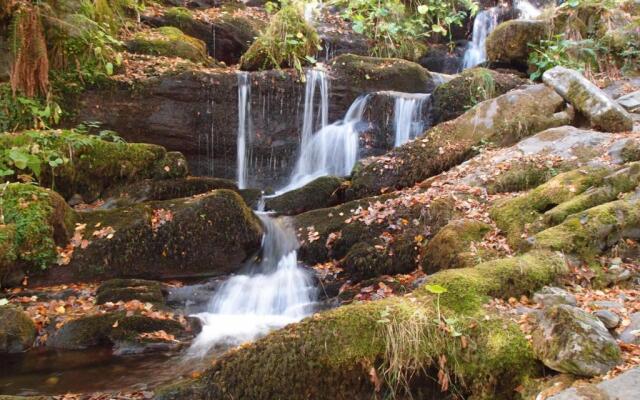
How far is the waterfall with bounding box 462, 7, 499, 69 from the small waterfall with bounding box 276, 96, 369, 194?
505cm

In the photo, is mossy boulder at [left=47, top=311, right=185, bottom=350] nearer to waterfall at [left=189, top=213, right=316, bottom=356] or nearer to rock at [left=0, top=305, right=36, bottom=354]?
rock at [left=0, top=305, right=36, bottom=354]

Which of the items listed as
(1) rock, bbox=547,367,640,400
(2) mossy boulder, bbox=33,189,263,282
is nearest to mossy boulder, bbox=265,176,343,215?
(2) mossy boulder, bbox=33,189,263,282

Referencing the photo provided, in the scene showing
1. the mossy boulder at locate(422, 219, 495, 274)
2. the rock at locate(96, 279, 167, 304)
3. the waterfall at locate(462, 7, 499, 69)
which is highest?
the waterfall at locate(462, 7, 499, 69)

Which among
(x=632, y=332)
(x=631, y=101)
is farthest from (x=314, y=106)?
(x=632, y=332)

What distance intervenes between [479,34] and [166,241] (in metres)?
12.5

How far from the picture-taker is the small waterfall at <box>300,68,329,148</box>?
11.4 m

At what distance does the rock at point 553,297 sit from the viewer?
3.94 meters

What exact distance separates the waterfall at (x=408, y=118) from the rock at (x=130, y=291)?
20.9 ft

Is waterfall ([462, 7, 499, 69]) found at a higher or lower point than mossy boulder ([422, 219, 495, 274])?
higher

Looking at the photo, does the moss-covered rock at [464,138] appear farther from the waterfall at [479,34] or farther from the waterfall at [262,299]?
the waterfall at [479,34]

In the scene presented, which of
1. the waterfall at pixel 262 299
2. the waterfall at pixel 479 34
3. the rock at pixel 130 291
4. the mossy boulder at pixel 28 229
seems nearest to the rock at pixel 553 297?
the waterfall at pixel 262 299

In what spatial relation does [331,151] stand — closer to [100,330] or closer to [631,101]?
[631,101]

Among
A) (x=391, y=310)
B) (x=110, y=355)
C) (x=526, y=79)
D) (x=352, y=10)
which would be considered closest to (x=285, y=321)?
(x=110, y=355)

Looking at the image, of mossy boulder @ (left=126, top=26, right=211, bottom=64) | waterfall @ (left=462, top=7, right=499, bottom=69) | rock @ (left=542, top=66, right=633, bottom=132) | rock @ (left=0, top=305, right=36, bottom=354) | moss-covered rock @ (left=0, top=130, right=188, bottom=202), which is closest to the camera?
rock @ (left=0, top=305, right=36, bottom=354)
